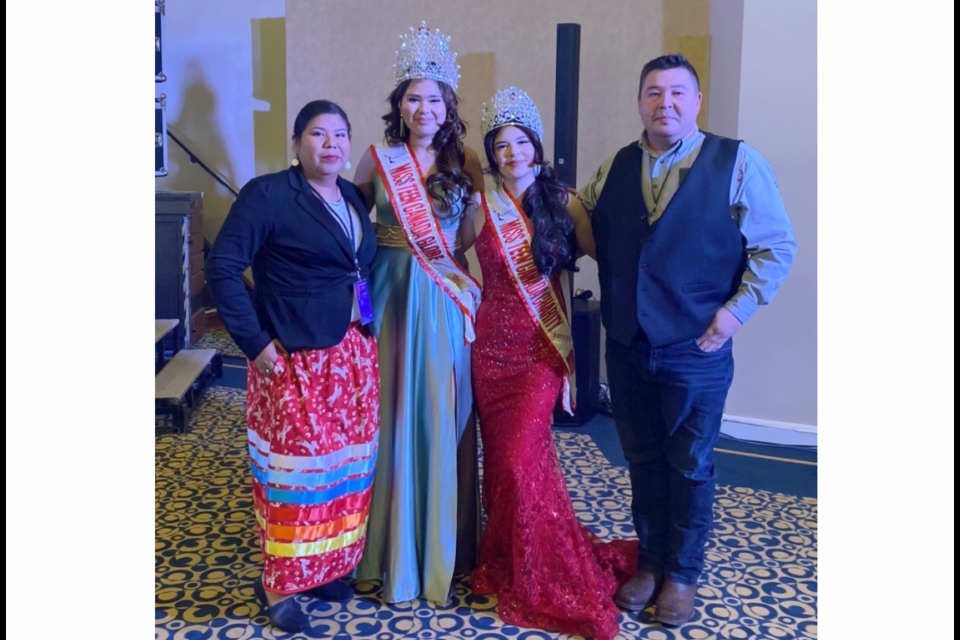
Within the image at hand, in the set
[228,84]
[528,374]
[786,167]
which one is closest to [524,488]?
[528,374]

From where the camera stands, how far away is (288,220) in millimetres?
1465

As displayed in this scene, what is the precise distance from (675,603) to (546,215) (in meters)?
0.92

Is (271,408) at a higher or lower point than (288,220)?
lower

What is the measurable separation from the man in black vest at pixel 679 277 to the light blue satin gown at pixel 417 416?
37 centimetres

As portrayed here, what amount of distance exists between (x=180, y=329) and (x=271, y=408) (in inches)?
77.5

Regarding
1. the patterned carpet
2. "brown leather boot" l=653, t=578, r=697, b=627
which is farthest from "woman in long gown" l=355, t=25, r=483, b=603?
"brown leather boot" l=653, t=578, r=697, b=627

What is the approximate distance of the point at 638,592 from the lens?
5.50 feet

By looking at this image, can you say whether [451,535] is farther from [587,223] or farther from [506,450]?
[587,223]

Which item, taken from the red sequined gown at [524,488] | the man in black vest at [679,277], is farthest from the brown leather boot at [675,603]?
the red sequined gown at [524,488]

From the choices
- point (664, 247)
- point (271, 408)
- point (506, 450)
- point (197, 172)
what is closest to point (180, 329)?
point (197, 172)

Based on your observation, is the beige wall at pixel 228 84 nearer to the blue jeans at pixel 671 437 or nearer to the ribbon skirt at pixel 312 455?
the ribbon skirt at pixel 312 455

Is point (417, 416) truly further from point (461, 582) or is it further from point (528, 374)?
point (461, 582)

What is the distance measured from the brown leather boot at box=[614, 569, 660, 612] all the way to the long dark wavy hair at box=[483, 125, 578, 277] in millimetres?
748

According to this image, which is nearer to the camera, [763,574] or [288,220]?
[288,220]
